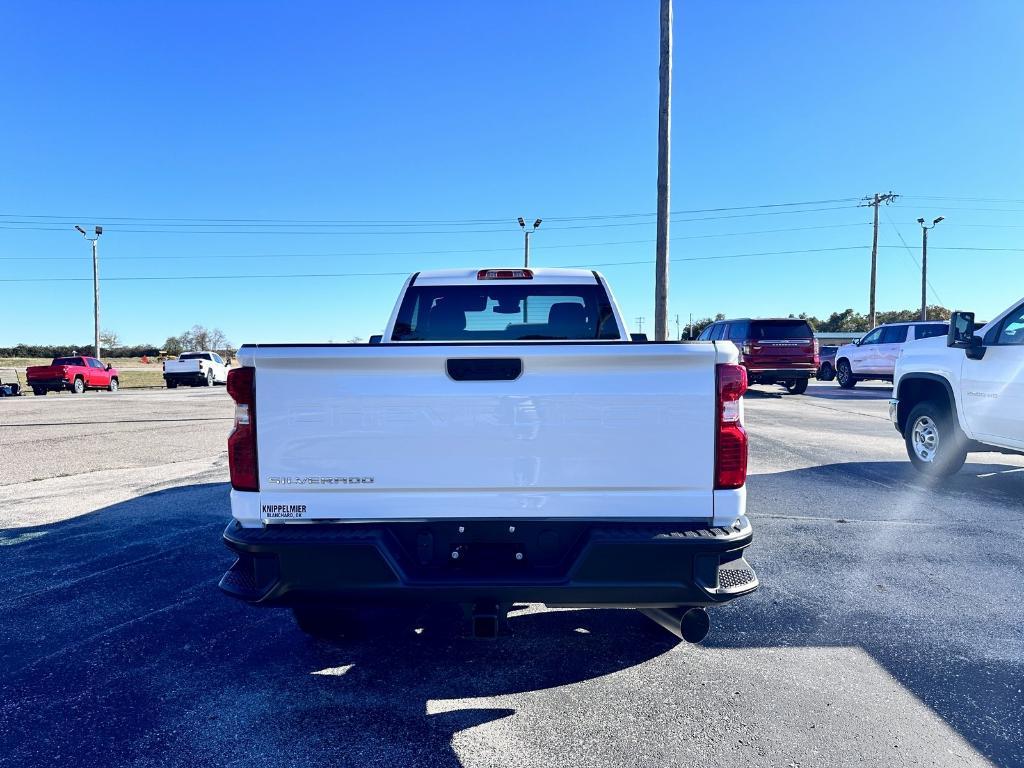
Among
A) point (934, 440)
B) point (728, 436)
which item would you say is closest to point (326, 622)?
point (728, 436)

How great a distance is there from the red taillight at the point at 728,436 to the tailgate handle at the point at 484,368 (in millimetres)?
821

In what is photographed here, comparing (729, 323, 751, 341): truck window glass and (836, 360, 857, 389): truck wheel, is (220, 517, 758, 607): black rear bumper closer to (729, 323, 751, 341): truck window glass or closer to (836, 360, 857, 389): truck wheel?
(729, 323, 751, 341): truck window glass

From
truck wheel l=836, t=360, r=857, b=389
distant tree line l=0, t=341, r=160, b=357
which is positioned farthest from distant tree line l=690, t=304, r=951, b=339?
distant tree line l=0, t=341, r=160, b=357

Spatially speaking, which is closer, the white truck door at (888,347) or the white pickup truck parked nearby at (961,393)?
the white pickup truck parked nearby at (961,393)

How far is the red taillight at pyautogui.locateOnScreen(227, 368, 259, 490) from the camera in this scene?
8.06 feet

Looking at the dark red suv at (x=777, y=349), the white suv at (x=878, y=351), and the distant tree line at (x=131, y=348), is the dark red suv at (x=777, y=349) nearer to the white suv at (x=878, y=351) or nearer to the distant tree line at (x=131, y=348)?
the white suv at (x=878, y=351)

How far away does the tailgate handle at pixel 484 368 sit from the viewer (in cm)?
246

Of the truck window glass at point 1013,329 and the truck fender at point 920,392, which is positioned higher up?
the truck window glass at point 1013,329

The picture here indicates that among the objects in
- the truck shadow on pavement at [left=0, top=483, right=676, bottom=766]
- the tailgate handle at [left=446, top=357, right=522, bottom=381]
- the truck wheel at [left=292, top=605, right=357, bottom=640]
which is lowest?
the truck shadow on pavement at [left=0, top=483, right=676, bottom=766]

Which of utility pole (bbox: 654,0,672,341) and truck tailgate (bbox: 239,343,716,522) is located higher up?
utility pole (bbox: 654,0,672,341)

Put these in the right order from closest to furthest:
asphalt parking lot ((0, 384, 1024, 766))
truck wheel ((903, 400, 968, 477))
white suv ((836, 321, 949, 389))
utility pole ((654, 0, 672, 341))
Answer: asphalt parking lot ((0, 384, 1024, 766))
truck wheel ((903, 400, 968, 477))
utility pole ((654, 0, 672, 341))
white suv ((836, 321, 949, 389))

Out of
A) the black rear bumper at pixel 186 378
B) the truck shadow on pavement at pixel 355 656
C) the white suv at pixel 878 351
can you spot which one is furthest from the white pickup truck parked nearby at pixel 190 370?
the truck shadow on pavement at pixel 355 656

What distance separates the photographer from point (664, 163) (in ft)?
46.0

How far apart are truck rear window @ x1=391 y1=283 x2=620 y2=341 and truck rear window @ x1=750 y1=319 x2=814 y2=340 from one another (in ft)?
44.4
